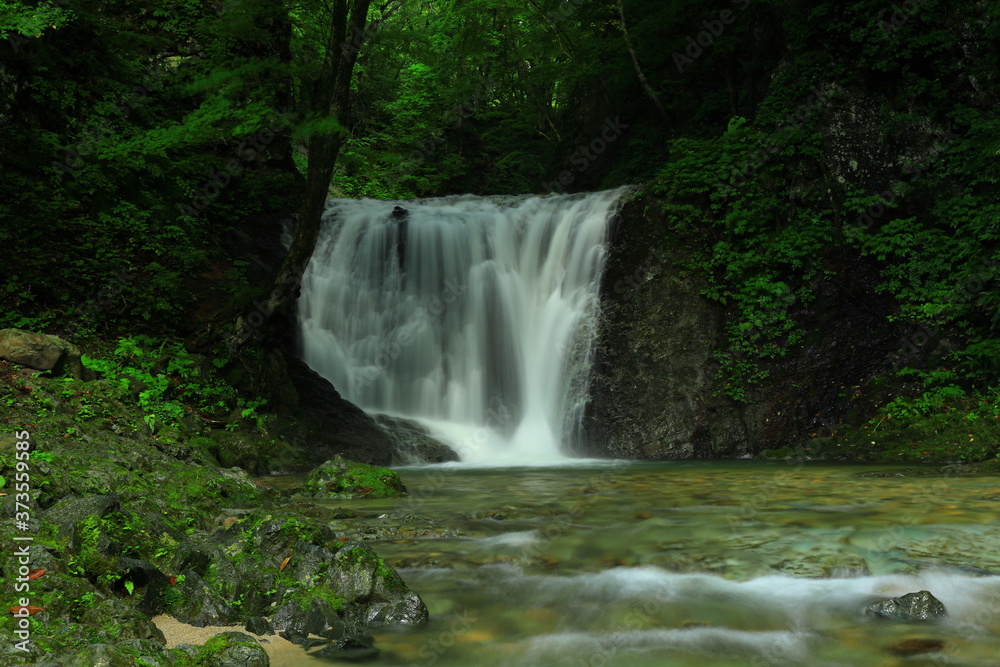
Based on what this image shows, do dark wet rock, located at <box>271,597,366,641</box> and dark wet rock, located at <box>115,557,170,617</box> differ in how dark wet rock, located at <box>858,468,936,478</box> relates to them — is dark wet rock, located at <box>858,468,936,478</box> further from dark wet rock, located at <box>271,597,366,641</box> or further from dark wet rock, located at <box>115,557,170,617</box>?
dark wet rock, located at <box>115,557,170,617</box>

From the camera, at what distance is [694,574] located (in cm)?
398

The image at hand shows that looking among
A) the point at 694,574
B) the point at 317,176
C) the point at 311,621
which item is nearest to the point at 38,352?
the point at 317,176

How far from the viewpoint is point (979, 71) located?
1026 cm

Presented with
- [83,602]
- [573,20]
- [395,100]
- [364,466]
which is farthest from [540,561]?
[395,100]

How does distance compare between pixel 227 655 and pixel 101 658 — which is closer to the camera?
pixel 101 658

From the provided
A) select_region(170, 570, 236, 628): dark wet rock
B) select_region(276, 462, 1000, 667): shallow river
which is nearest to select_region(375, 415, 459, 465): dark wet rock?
select_region(276, 462, 1000, 667): shallow river

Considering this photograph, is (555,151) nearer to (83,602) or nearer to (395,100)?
(395,100)

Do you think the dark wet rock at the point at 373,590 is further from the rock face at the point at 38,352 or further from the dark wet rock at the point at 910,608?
the rock face at the point at 38,352

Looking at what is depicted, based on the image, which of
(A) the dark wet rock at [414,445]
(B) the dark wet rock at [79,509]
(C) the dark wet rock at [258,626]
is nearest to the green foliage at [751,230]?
(A) the dark wet rock at [414,445]

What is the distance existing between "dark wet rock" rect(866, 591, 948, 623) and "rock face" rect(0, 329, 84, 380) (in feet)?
23.1

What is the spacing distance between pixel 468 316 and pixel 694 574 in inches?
340

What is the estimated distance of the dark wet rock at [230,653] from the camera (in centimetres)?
257

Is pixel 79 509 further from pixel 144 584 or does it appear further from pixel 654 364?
pixel 654 364

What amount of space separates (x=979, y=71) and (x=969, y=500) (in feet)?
25.9
